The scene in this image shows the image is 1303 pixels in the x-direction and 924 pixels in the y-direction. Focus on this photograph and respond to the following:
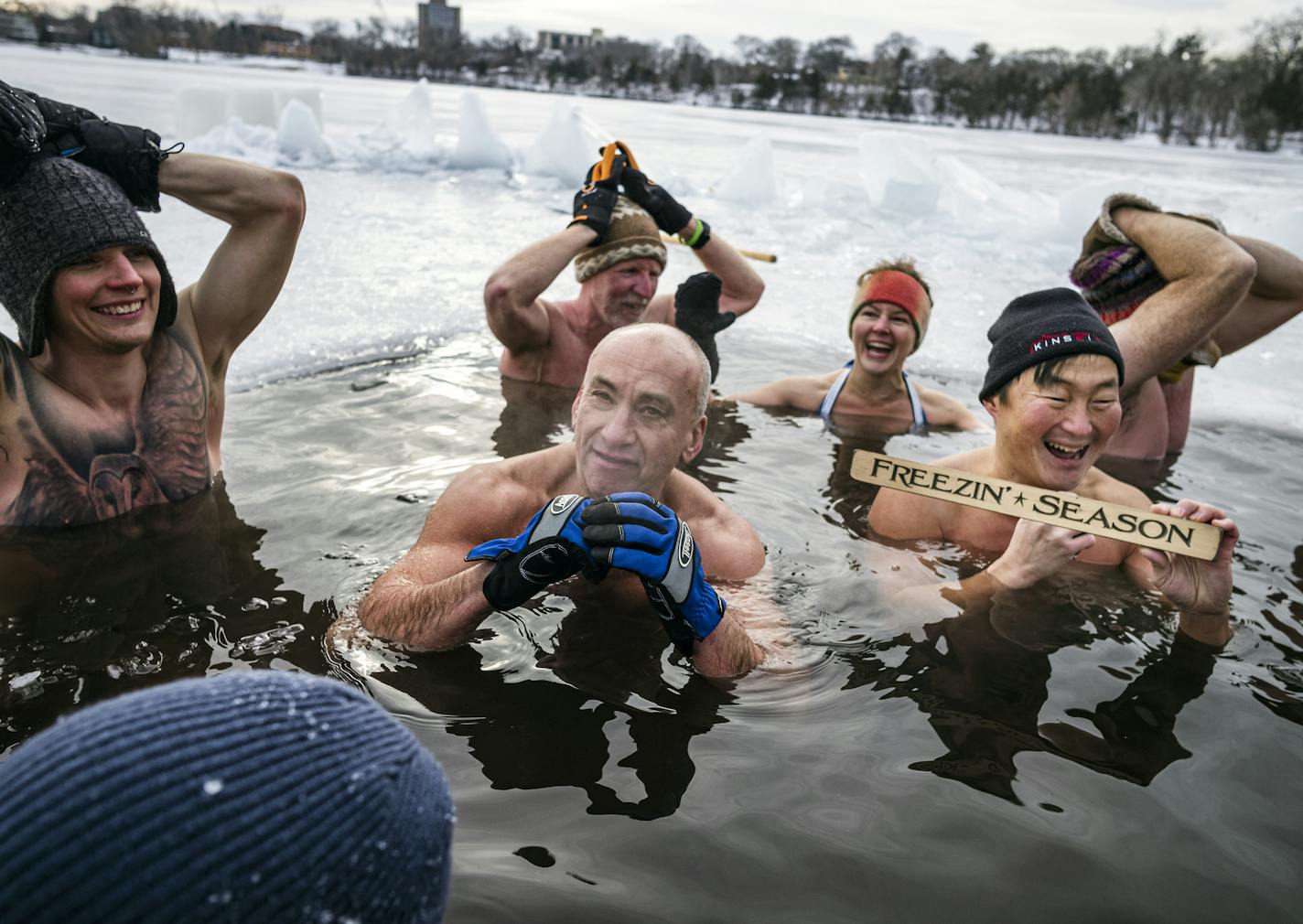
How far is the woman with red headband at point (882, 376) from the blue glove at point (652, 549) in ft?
11.2

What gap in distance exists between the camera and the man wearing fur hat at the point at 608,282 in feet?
16.8

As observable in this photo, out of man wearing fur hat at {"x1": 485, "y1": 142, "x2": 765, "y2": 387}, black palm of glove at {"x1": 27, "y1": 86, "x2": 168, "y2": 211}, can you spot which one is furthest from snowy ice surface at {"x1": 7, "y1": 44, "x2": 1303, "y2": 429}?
black palm of glove at {"x1": 27, "y1": 86, "x2": 168, "y2": 211}

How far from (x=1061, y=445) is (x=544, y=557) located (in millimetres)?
1838

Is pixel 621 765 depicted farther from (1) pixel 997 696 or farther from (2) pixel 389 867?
(2) pixel 389 867

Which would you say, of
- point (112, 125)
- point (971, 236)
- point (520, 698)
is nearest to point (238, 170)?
point (112, 125)

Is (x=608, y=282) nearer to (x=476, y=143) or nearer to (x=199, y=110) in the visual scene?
(x=476, y=143)

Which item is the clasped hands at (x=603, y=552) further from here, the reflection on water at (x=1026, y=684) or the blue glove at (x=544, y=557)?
the reflection on water at (x=1026, y=684)

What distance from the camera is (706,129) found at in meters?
38.4

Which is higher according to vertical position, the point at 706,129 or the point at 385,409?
the point at 706,129

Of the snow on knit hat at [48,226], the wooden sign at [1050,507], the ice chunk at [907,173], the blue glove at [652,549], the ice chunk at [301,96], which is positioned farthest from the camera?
the ice chunk at [301,96]

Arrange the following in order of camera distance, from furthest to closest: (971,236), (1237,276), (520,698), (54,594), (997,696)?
(971,236)
(1237,276)
(54,594)
(997,696)
(520,698)

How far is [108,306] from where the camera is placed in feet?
10.6

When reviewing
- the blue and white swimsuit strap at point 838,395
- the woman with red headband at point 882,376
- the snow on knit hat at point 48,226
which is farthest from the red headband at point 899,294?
the snow on knit hat at point 48,226

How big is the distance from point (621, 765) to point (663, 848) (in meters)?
0.32
